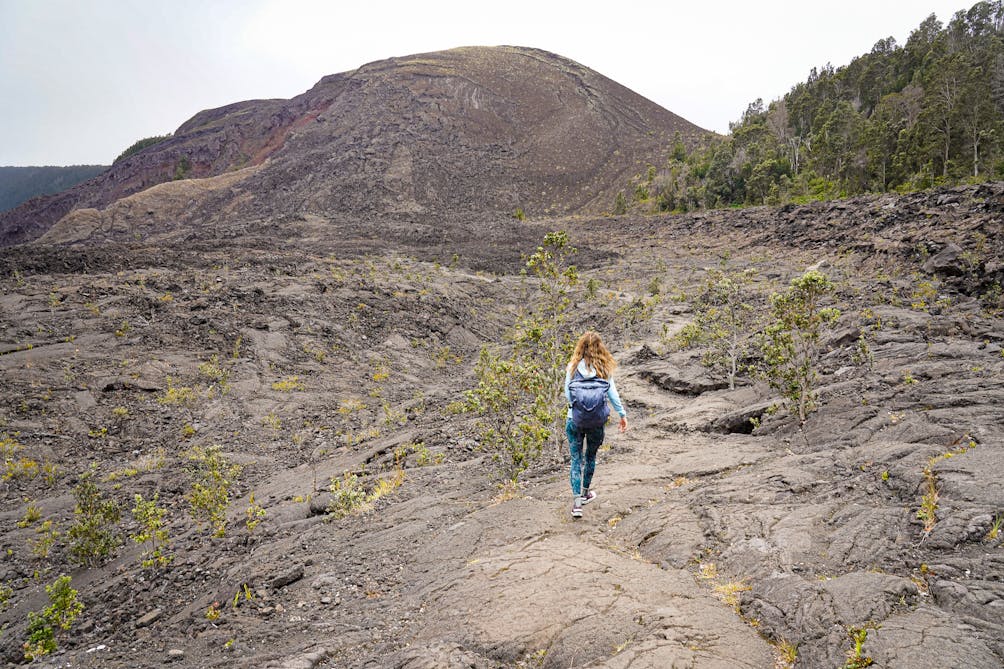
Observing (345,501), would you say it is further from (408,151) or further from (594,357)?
(408,151)

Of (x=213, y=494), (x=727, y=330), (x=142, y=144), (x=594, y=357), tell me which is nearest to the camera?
(x=594, y=357)

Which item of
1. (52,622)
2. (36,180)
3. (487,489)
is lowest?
(52,622)

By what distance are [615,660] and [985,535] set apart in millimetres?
2742

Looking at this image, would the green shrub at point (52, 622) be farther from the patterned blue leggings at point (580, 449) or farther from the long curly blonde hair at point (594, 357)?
the long curly blonde hair at point (594, 357)

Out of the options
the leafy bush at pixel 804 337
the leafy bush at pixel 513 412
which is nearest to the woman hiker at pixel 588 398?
Result: the leafy bush at pixel 513 412

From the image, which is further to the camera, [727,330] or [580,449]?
[727,330]

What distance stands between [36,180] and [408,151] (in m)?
113

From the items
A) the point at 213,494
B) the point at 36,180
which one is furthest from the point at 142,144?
the point at 213,494

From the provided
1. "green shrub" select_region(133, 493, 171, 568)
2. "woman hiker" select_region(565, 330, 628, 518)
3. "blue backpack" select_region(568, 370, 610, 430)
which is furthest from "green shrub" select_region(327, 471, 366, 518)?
"blue backpack" select_region(568, 370, 610, 430)

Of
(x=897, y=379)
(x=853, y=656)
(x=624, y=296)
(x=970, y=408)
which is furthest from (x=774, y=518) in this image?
(x=624, y=296)

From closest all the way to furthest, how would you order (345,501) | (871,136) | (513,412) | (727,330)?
(345,501)
(513,412)
(727,330)
(871,136)

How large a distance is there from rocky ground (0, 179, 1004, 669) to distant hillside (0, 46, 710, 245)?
23.0m

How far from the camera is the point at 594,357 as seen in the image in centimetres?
545

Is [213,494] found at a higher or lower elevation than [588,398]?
lower
